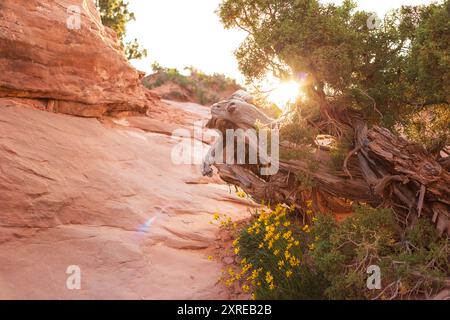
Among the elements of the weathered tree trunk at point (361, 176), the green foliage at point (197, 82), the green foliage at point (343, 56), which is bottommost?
the weathered tree trunk at point (361, 176)

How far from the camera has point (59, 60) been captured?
464 inches

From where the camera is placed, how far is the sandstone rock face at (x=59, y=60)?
1093 cm

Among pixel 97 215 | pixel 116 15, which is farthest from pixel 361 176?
pixel 116 15

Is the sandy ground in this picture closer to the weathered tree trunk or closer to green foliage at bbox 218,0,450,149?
the weathered tree trunk

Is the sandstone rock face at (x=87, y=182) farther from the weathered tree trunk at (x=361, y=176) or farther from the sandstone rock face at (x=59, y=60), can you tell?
the weathered tree trunk at (x=361, y=176)

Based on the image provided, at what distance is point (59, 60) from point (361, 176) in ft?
27.7

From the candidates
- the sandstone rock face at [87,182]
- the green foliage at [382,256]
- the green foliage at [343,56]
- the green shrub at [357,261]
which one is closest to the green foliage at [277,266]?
the green shrub at [357,261]

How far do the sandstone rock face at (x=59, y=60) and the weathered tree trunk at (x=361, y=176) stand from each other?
527 centimetres

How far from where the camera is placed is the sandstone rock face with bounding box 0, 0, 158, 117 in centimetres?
1093

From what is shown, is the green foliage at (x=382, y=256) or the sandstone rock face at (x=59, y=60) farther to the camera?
the sandstone rock face at (x=59, y=60)

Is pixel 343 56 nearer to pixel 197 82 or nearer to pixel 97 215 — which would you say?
pixel 97 215

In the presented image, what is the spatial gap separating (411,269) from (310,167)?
2368mm

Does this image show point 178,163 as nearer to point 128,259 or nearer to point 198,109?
point 128,259
